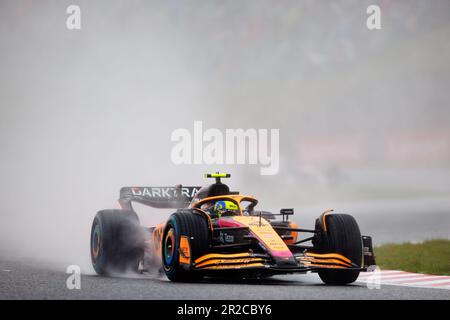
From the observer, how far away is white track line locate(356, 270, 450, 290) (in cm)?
1455

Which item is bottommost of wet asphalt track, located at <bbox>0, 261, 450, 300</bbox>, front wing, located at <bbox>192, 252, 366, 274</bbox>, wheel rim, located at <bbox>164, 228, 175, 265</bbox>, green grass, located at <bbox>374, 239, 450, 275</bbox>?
green grass, located at <bbox>374, 239, 450, 275</bbox>

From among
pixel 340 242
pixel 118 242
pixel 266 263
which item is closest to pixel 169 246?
pixel 266 263

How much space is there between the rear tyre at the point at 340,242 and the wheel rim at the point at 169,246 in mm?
2411

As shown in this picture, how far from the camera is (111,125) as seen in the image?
3575cm

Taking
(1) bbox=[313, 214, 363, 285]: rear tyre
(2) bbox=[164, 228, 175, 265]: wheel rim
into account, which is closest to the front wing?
(1) bbox=[313, 214, 363, 285]: rear tyre

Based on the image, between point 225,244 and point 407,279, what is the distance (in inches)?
158

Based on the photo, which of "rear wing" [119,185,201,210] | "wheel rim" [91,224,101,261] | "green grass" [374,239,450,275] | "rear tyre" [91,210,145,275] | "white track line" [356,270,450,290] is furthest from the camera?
"green grass" [374,239,450,275]

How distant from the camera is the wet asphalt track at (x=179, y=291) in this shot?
10672 mm

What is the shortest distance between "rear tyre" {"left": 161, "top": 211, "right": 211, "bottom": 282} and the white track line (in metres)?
3.63

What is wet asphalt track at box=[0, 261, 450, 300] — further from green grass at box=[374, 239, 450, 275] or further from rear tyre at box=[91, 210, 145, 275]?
green grass at box=[374, 239, 450, 275]

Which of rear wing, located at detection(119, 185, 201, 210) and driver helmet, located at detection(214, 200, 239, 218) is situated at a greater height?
rear wing, located at detection(119, 185, 201, 210)
